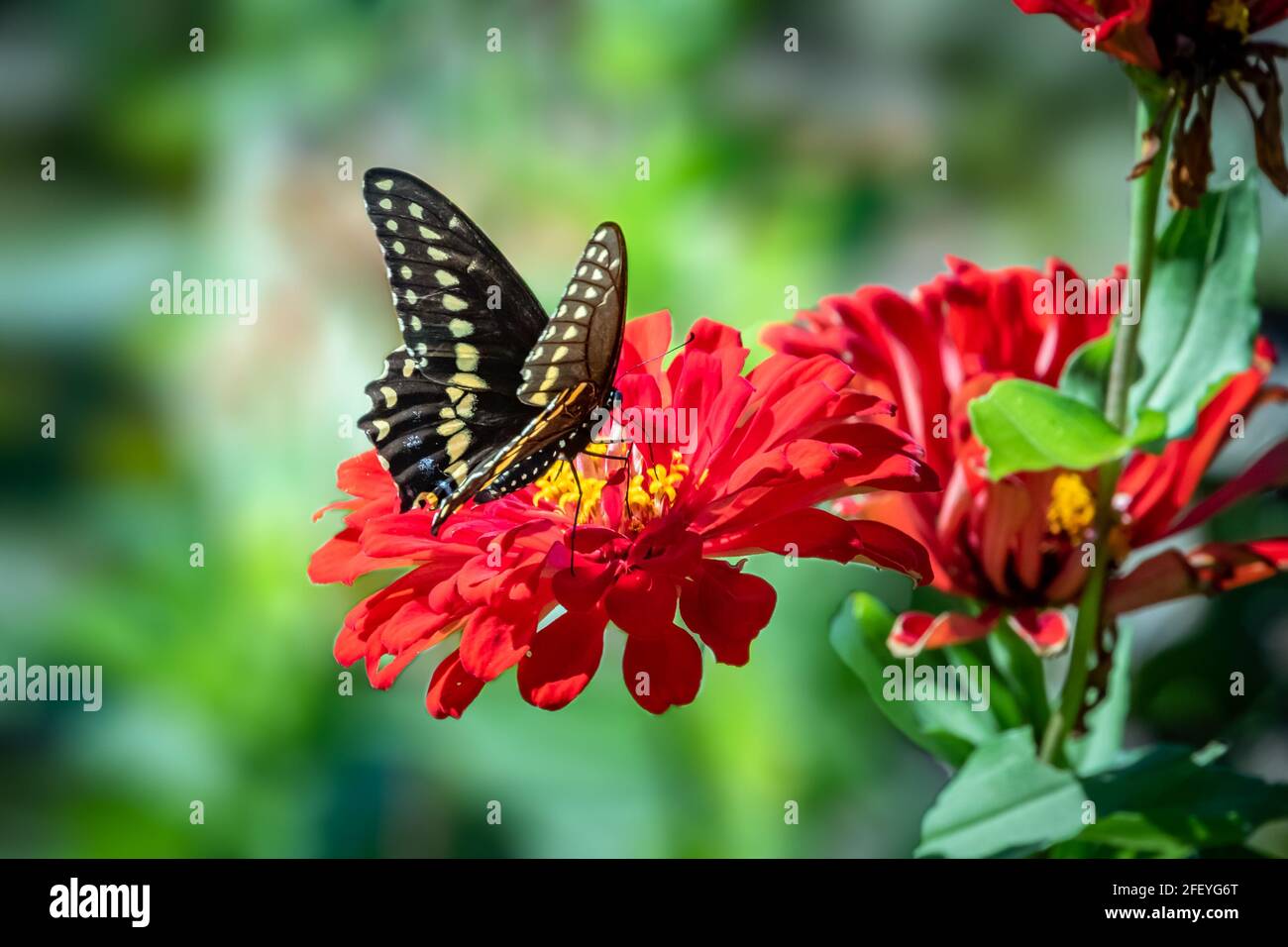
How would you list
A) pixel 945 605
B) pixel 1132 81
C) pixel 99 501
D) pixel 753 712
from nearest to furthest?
pixel 1132 81 < pixel 945 605 < pixel 753 712 < pixel 99 501

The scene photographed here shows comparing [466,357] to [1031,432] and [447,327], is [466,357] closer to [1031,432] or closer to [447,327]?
[447,327]

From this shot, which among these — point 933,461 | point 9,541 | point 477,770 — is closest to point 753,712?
point 477,770

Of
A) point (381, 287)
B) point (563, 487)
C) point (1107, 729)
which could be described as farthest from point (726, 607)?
point (381, 287)

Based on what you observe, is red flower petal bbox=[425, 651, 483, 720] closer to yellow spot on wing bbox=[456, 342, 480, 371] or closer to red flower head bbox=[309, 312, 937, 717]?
red flower head bbox=[309, 312, 937, 717]

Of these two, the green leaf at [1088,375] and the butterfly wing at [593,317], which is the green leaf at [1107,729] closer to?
the green leaf at [1088,375]

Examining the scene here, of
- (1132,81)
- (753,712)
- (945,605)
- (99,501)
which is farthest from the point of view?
(99,501)

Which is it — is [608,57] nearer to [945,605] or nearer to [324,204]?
[324,204]

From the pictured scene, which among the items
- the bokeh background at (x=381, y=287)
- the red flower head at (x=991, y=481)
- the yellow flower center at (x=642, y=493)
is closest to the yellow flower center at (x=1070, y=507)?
the red flower head at (x=991, y=481)
